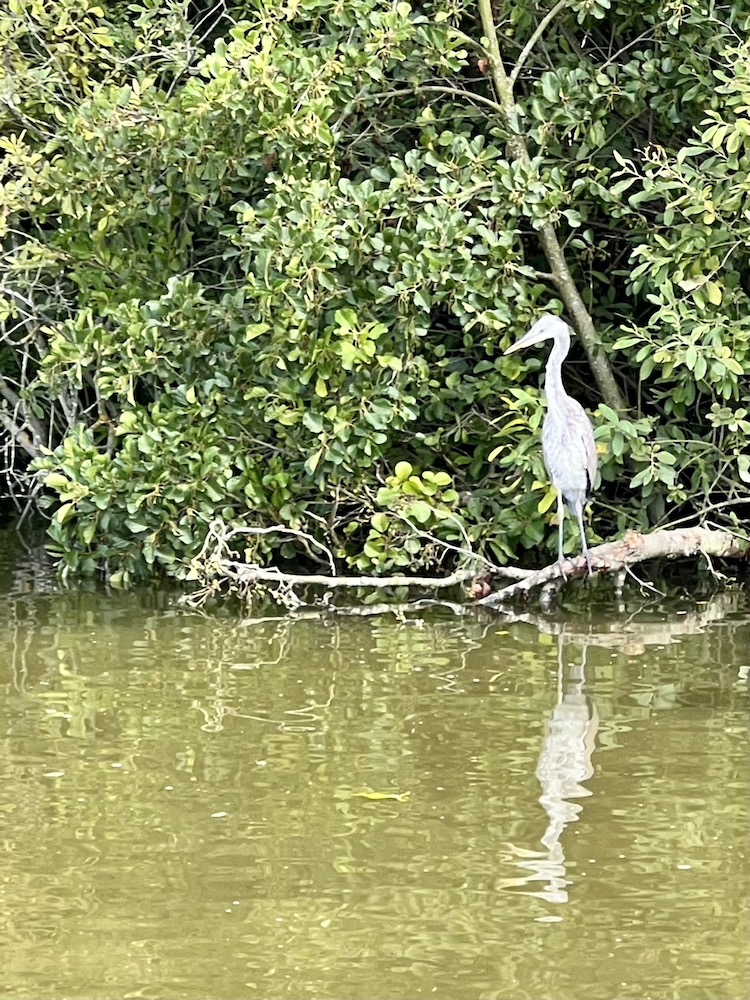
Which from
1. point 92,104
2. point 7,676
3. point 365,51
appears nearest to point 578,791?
point 7,676

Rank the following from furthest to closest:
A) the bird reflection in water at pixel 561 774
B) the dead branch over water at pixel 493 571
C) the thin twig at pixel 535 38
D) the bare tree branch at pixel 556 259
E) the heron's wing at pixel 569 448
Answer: the bare tree branch at pixel 556 259
the thin twig at pixel 535 38
the dead branch over water at pixel 493 571
the heron's wing at pixel 569 448
the bird reflection in water at pixel 561 774

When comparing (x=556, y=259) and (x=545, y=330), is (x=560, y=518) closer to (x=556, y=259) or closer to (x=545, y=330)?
(x=545, y=330)

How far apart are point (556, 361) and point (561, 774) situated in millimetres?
3164

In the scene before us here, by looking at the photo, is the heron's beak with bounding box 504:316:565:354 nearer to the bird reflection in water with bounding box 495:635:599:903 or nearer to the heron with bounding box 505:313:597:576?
the heron with bounding box 505:313:597:576

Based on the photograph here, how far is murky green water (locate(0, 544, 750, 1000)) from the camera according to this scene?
13.7 ft

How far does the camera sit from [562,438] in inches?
320

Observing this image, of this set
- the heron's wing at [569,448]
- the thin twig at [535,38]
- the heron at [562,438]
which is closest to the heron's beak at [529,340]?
the heron at [562,438]

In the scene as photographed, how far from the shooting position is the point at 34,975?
4.09 m

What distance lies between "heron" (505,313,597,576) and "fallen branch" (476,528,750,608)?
0.20 feet

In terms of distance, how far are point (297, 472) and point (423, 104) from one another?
2.11 meters

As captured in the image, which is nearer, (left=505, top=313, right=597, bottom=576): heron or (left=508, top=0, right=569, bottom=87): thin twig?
(left=505, top=313, right=597, bottom=576): heron

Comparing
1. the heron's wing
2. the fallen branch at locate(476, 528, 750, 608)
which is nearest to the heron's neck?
the heron's wing

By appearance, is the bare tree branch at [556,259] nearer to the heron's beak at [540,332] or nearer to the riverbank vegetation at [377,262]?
the riverbank vegetation at [377,262]

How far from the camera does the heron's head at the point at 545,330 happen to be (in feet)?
27.3
